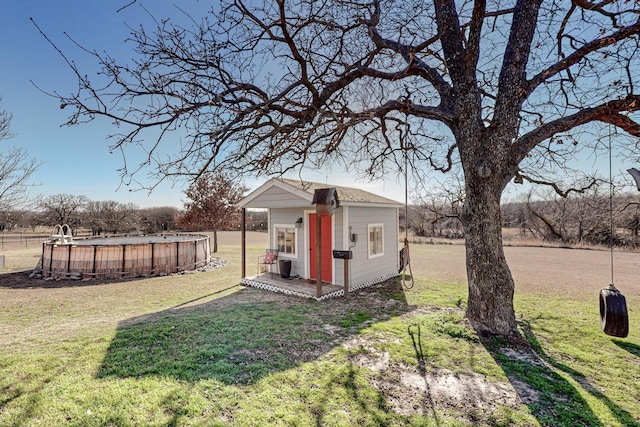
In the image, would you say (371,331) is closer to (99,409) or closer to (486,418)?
(486,418)

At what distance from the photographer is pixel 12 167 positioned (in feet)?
35.2

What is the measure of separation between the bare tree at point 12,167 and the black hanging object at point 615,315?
17343 mm

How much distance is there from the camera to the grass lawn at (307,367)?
2645 millimetres

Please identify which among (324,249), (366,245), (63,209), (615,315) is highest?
(63,209)

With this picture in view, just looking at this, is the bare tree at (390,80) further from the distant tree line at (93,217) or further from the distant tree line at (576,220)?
the distant tree line at (93,217)

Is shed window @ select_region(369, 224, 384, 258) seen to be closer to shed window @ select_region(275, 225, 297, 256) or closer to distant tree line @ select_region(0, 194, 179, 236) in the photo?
shed window @ select_region(275, 225, 297, 256)

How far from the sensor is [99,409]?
262cm

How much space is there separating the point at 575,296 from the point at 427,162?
18.1 ft

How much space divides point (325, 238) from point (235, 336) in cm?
439

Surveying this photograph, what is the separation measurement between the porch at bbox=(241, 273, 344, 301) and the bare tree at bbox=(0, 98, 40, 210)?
10464mm

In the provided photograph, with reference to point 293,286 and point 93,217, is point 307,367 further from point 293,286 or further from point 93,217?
point 93,217

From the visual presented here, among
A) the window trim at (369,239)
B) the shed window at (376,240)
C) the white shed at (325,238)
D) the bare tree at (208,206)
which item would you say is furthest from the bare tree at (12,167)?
the shed window at (376,240)

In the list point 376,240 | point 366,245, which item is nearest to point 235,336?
point 366,245

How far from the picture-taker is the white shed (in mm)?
7832
